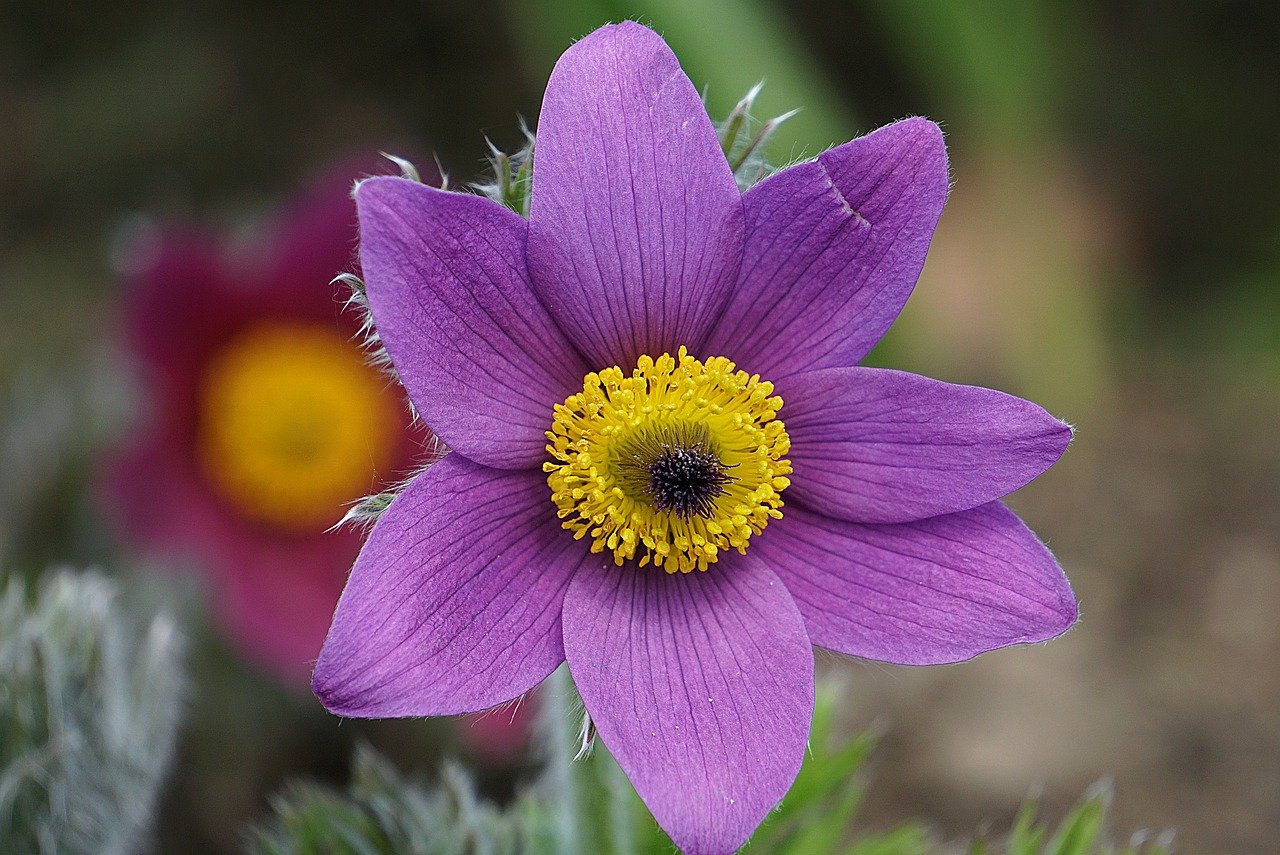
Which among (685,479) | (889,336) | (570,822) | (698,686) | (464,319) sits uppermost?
(464,319)

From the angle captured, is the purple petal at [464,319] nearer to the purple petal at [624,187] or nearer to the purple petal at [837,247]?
the purple petal at [624,187]

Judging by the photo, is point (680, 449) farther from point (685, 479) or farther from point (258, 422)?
point (258, 422)

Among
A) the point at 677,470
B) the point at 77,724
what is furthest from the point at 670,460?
the point at 77,724

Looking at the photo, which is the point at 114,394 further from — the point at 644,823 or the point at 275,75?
the point at 644,823

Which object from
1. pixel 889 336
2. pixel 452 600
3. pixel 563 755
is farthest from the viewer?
pixel 889 336

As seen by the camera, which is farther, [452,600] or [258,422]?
[258,422]

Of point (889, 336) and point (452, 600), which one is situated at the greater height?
point (452, 600)

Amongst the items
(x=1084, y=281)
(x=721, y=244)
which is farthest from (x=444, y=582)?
(x=1084, y=281)
